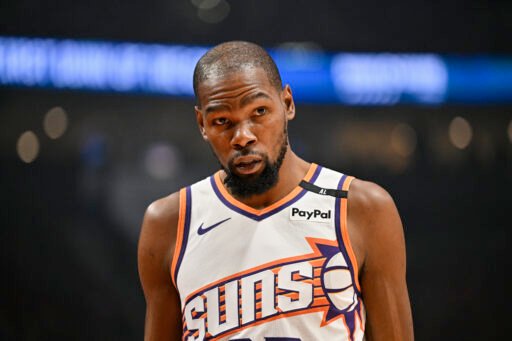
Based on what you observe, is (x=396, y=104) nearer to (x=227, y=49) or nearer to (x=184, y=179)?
(x=184, y=179)

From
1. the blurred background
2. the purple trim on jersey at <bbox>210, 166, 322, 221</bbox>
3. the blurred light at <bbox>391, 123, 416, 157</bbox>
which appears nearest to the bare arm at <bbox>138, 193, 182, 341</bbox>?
the purple trim on jersey at <bbox>210, 166, 322, 221</bbox>

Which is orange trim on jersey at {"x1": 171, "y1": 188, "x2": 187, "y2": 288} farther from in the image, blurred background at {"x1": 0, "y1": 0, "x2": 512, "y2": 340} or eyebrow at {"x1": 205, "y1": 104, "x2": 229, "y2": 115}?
blurred background at {"x1": 0, "y1": 0, "x2": 512, "y2": 340}

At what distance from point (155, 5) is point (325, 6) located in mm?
1134

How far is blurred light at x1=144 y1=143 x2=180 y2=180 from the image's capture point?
4062 millimetres

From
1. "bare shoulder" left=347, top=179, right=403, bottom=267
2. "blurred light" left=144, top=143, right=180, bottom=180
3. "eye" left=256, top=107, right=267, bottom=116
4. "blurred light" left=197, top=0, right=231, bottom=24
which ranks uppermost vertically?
"blurred light" left=197, top=0, right=231, bottom=24

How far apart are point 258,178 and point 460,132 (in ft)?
9.06

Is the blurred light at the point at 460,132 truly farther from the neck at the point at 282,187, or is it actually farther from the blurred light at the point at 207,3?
the neck at the point at 282,187

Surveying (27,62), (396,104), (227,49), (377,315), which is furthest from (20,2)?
(377,315)

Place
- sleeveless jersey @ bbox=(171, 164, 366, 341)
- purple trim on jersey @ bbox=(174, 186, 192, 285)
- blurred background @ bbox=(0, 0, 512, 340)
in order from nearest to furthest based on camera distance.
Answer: sleeveless jersey @ bbox=(171, 164, 366, 341)
purple trim on jersey @ bbox=(174, 186, 192, 285)
blurred background @ bbox=(0, 0, 512, 340)

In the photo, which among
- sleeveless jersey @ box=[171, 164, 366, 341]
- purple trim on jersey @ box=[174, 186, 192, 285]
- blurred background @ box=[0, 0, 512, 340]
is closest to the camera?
sleeveless jersey @ box=[171, 164, 366, 341]

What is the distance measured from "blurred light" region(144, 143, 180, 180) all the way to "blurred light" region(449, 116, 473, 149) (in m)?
1.84

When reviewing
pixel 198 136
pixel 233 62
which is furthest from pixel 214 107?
pixel 198 136

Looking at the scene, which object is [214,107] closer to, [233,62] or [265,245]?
[233,62]

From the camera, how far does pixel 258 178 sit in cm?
172
